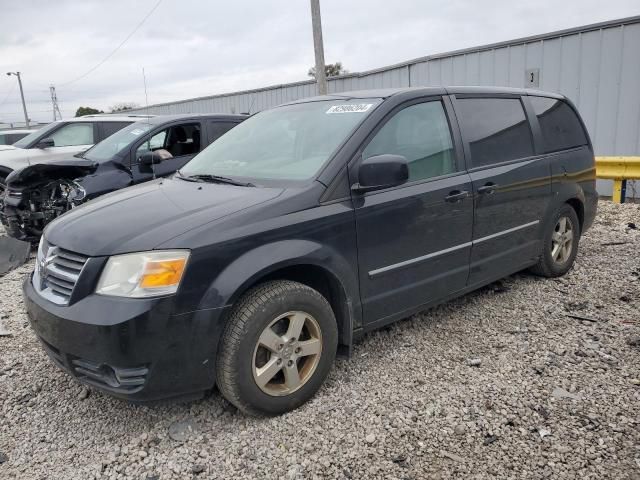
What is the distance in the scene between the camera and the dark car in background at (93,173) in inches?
245

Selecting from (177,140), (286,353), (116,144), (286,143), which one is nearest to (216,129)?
(177,140)

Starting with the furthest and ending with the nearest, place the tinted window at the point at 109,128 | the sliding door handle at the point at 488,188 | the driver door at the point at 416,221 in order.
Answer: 1. the tinted window at the point at 109,128
2. the sliding door handle at the point at 488,188
3. the driver door at the point at 416,221

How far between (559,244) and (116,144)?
5.55 meters

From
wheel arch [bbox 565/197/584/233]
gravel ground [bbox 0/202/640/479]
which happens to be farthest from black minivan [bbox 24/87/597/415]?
wheel arch [bbox 565/197/584/233]

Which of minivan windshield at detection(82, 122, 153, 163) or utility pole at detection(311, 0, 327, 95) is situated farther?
utility pole at detection(311, 0, 327, 95)

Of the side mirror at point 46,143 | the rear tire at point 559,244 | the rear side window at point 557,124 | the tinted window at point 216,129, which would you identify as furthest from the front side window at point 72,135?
the rear tire at point 559,244

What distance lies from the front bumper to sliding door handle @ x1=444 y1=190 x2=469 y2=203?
180 cm

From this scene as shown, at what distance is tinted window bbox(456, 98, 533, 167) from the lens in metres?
3.79

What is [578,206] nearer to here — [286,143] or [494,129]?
[494,129]

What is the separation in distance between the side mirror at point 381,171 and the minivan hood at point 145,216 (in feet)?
1.59

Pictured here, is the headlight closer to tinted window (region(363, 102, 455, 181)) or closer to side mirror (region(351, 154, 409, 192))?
side mirror (region(351, 154, 409, 192))

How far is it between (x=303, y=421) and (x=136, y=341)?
3.28 feet

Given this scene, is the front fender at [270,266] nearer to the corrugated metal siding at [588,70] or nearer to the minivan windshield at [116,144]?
the minivan windshield at [116,144]

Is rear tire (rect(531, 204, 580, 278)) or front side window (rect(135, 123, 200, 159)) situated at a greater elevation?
front side window (rect(135, 123, 200, 159))
